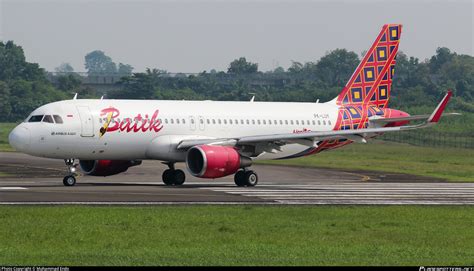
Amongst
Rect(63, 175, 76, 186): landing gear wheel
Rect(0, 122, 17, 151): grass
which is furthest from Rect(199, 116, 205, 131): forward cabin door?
Rect(0, 122, 17, 151): grass

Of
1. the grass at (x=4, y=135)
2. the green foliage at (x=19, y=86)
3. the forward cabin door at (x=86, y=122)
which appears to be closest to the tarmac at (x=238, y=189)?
the forward cabin door at (x=86, y=122)

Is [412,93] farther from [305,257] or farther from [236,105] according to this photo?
[305,257]

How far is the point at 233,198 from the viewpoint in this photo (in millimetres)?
38031

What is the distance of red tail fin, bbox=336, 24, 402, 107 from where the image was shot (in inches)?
2146

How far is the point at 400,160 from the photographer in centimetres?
6638

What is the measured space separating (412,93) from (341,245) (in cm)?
8350

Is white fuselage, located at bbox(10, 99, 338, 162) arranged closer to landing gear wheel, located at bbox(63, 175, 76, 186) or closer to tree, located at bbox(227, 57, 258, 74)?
landing gear wheel, located at bbox(63, 175, 76, 186)

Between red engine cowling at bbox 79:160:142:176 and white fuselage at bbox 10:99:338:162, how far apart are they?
5.96ft

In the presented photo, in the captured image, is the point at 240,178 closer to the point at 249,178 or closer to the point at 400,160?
the point at 249,178

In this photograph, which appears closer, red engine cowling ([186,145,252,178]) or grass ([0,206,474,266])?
grass ([0,206,474,266])

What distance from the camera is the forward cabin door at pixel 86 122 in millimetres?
44219

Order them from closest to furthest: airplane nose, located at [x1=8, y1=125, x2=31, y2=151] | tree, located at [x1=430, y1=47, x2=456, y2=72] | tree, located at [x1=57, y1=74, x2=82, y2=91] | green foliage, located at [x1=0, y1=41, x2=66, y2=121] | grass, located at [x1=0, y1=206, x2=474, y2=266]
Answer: grass, located at [x1=0, y1=206, x2=474, y2=266], airplane nose, located at [x1=8, y1=125, x2=31, y2=151], green foliage, located at [x1=0, y1=41, x2=66, y2=121], tree, located at [x1=57, y1=74, x2=82, y2=91], tree, located at [x1=430, y1=47, x2=456, y2=72]

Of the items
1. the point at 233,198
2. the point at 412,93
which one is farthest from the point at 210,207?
the point at 412,93

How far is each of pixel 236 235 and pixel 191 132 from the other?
2127 centimetres
